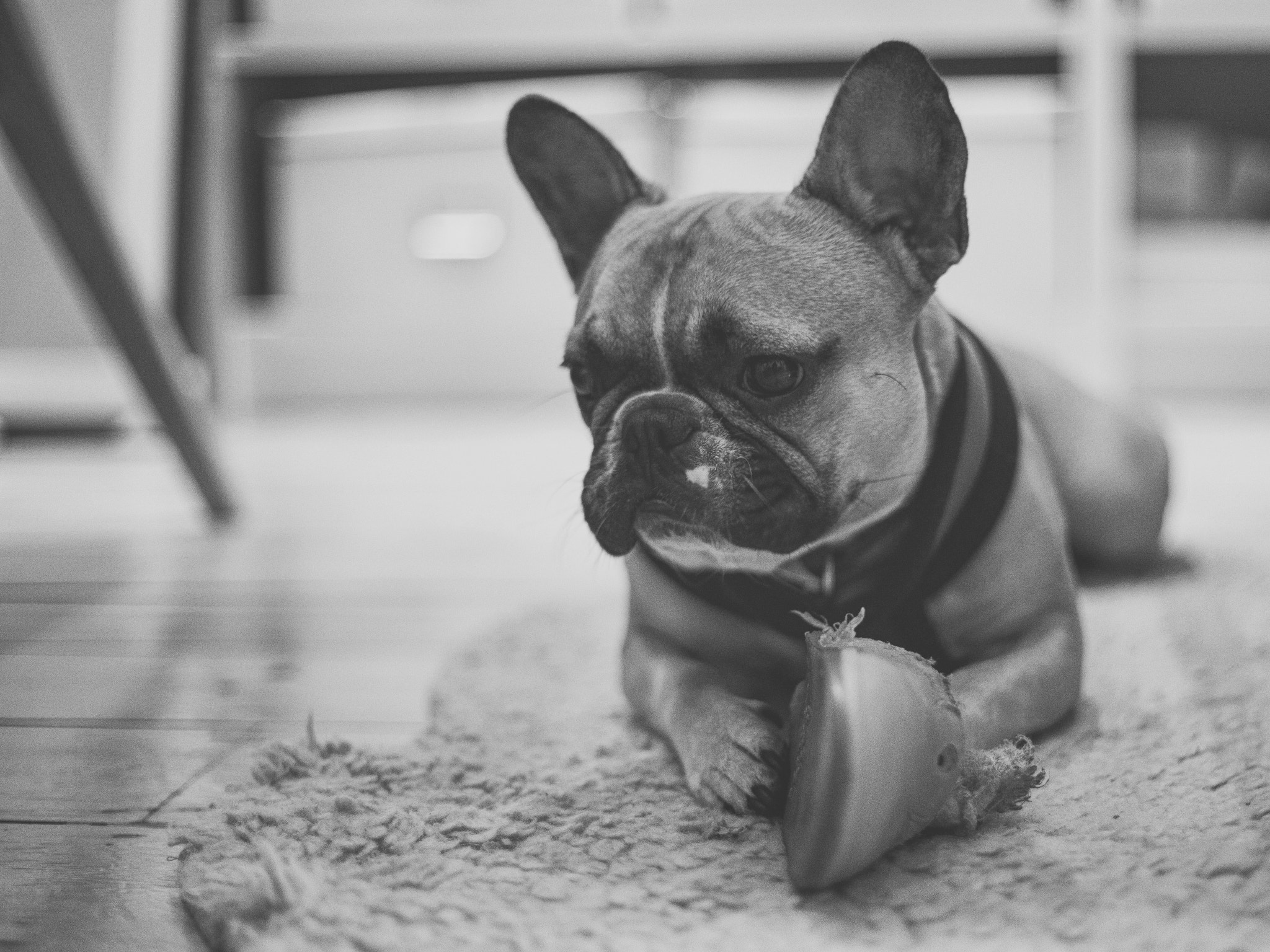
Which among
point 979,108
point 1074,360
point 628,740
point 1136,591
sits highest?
point 979,108

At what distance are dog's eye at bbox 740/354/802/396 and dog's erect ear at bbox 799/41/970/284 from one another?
0.47 feet

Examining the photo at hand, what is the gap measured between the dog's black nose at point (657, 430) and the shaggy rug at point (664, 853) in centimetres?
20

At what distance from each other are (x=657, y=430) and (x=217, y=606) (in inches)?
27.8

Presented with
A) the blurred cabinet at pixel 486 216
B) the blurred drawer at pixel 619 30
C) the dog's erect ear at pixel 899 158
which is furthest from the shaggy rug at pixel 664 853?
the blurred drawer at pixel 619 30

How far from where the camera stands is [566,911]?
22.2 inches

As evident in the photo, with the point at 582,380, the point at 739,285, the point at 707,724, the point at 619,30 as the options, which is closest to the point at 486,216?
the point at 619,30

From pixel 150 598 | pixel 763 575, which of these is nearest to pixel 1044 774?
pixel 763 575

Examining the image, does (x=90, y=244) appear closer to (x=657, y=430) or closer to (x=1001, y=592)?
(x=657, y=430)

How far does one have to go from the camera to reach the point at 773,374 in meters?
0.79

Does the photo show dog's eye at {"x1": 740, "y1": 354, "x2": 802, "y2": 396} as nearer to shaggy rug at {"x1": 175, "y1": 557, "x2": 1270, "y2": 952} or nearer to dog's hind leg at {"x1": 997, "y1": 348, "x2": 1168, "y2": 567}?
shaggy rug at {"x1": 175, "y1": 557, "x2": 1270, "y2": 952}

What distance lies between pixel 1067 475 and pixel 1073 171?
202 cm

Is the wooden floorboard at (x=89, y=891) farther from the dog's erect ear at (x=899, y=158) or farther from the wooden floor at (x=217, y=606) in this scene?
the dog's erect ear at (x=899, y=158)

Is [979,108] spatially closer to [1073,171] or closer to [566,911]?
[1073,171]

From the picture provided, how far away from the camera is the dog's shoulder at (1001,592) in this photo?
0.85 m
